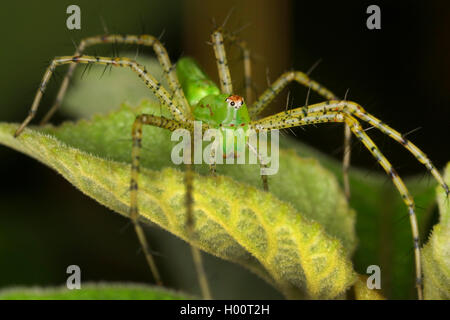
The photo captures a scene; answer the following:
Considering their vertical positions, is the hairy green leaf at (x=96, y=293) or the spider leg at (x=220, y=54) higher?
the spider leg at (x=220, y=54)

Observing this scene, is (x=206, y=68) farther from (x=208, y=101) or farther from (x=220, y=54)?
(x=208, y=101)

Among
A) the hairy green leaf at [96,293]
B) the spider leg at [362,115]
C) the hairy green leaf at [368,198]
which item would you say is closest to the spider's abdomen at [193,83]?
the hairy green leaf at [368,198]

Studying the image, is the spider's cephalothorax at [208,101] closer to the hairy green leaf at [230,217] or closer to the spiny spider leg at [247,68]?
the spiny spider leg at [247,68]

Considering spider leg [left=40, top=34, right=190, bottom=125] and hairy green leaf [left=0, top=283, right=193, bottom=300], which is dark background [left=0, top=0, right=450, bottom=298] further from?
hairy green leaf [left=0, top=283, right=193, bottom=300]

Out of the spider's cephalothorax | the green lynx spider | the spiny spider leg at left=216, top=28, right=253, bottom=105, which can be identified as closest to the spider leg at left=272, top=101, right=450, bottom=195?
the green lynx spider

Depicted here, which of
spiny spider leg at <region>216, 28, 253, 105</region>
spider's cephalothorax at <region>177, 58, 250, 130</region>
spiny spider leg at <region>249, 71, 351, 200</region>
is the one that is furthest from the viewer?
spiny spider leg at <region>216, 28, 253, 105</region>

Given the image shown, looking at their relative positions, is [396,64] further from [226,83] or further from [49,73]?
[49,73]
